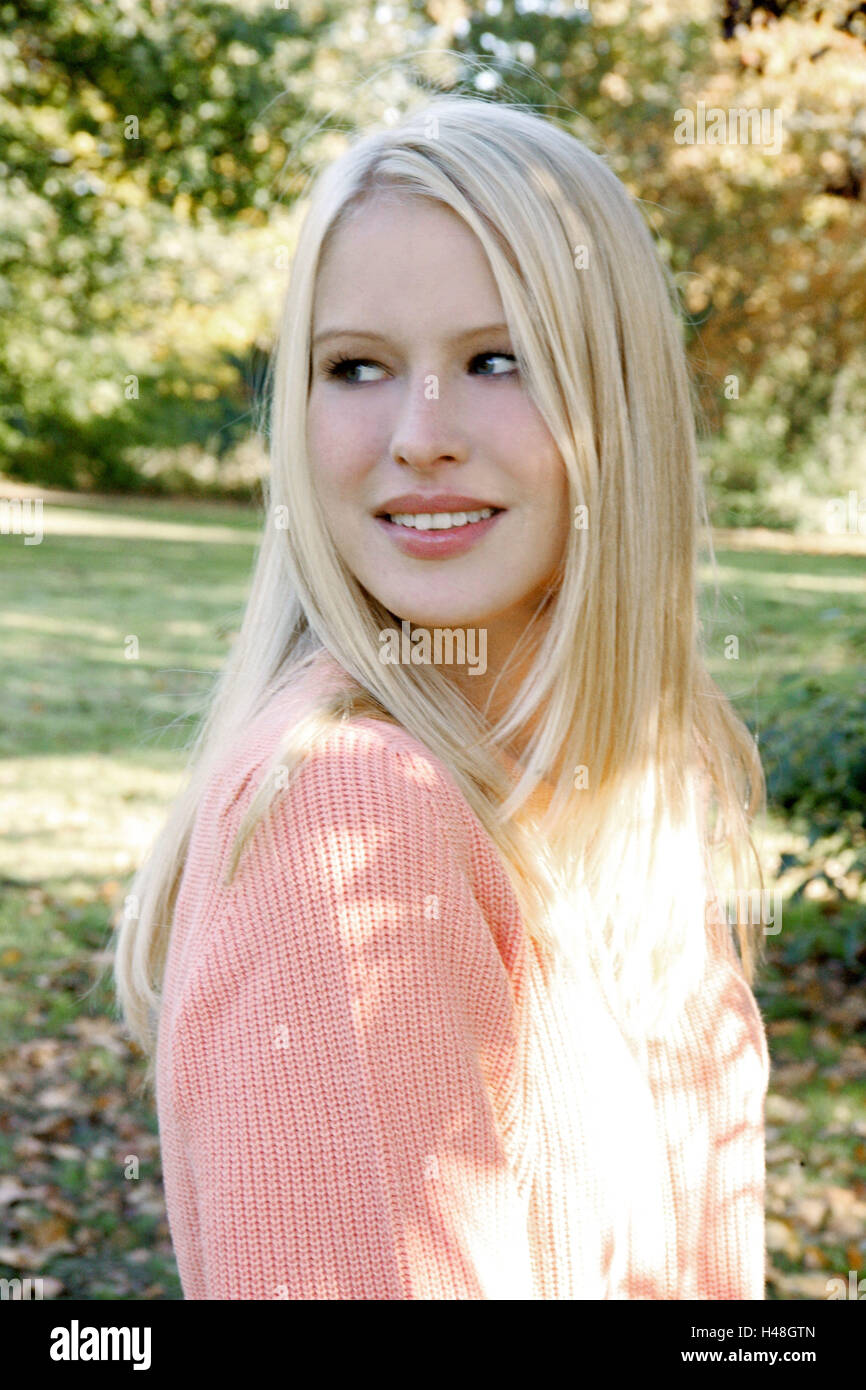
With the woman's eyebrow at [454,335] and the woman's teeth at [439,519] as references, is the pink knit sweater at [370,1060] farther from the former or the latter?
the woman's eyebrow at [454,335]

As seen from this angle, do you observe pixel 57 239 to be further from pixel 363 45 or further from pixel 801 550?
pixel 801 550

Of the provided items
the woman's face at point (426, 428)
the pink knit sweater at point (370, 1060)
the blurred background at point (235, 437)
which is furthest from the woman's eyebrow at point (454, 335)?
the blurred background at point (235, 437)

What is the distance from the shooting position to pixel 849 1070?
17.2 ft

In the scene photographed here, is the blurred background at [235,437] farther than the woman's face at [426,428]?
Yes

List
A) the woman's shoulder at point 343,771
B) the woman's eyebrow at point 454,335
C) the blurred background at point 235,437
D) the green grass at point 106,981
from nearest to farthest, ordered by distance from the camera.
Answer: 1. the woman's shoulder at point 343,771
2. the woman's eyebrow at point 454,335
3. the green grass at point 106,981
4. the blurred background at point 235,437

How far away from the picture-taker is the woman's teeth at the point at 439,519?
1.47m

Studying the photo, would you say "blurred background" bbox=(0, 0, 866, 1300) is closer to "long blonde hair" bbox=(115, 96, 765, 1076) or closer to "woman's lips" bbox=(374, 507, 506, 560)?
"long blonde hair" bbox=(115, 96, 765, 1076)

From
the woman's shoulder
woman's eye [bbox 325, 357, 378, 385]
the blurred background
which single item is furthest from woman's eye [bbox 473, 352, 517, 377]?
the blurred background

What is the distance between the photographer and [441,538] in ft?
4.89

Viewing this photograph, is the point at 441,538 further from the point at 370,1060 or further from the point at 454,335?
the point at 370,1060

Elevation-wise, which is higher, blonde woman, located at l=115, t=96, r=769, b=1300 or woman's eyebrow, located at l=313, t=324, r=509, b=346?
woman's eyebrow, located at l=313, t=324, r=509, b=346

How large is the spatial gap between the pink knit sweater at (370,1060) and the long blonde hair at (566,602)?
120mm

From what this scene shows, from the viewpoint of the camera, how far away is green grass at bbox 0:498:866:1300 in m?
4.21

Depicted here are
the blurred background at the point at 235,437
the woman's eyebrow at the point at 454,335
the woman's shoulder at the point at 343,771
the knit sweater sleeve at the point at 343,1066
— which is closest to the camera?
the knit sweater sleeve at the point at 343,1066
